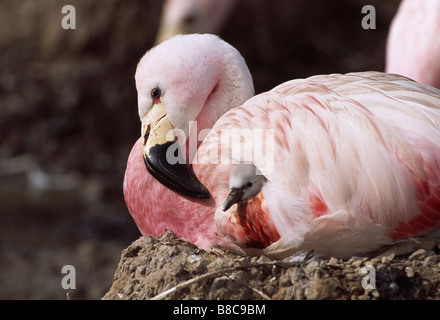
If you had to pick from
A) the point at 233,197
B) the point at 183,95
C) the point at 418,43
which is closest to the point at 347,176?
the point at 233,197

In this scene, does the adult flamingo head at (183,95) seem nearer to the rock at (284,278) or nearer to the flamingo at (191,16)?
the rock at (284,278)

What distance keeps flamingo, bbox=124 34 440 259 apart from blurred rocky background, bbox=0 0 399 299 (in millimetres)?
3325

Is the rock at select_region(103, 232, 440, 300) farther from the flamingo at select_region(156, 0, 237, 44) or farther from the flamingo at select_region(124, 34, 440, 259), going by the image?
the flamingo at select_region(156, 0, 237, 44)

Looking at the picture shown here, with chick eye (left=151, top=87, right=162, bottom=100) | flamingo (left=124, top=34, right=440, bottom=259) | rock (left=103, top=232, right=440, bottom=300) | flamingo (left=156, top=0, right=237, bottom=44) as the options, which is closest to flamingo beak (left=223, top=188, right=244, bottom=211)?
flamingo (left=124, top=34, right=440, bottom=259)

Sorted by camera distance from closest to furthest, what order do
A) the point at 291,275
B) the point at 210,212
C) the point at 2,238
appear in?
the point at 291,275
the point at 210,212
the point at 2,238

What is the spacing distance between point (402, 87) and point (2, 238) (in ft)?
14.8

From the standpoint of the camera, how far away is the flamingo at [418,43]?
467 cm

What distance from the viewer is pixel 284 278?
8.73 ft

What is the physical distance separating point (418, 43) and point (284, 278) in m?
2.58

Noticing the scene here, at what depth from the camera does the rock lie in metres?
2.62

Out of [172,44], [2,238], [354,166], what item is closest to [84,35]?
[2,238]

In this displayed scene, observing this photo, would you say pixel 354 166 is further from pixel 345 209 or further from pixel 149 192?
pixel 149 192

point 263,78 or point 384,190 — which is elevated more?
point 263,78

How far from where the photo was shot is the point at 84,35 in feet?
28.3
